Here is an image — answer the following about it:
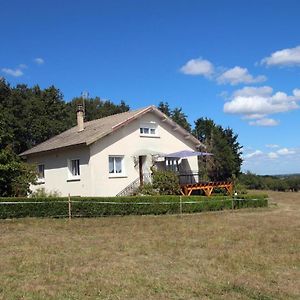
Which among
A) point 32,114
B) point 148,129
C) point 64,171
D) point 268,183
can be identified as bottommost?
point 268,183

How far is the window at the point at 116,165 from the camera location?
28.9 meters

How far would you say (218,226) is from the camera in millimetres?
18188

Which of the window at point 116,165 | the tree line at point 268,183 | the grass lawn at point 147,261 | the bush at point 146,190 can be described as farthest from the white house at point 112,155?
the tree line at point 268,183

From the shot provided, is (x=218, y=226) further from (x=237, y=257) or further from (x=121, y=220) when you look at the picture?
(x=237, y=257)

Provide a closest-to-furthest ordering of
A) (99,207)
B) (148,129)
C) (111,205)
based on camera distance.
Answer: (99,207)
(111,205)
(148,129)

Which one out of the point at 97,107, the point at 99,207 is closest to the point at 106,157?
the point at 99,207

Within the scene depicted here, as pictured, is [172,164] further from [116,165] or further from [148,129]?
[116,165]

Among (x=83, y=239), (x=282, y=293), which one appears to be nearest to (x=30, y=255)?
(x=83, y=239)

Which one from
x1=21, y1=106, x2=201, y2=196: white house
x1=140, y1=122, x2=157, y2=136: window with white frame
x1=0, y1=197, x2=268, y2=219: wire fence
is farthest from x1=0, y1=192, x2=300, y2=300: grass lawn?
x1=140, y1=122, x2=157, y2=136: window with white frame

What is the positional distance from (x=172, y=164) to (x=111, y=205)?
11.4 metres

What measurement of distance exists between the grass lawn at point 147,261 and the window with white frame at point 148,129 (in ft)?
43.2

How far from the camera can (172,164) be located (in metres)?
32.7

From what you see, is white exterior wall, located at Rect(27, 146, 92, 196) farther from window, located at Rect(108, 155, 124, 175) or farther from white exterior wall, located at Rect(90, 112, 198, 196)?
window, located at Rect(108, 155, 124, 175)

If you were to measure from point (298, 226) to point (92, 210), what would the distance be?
880 centimetres
